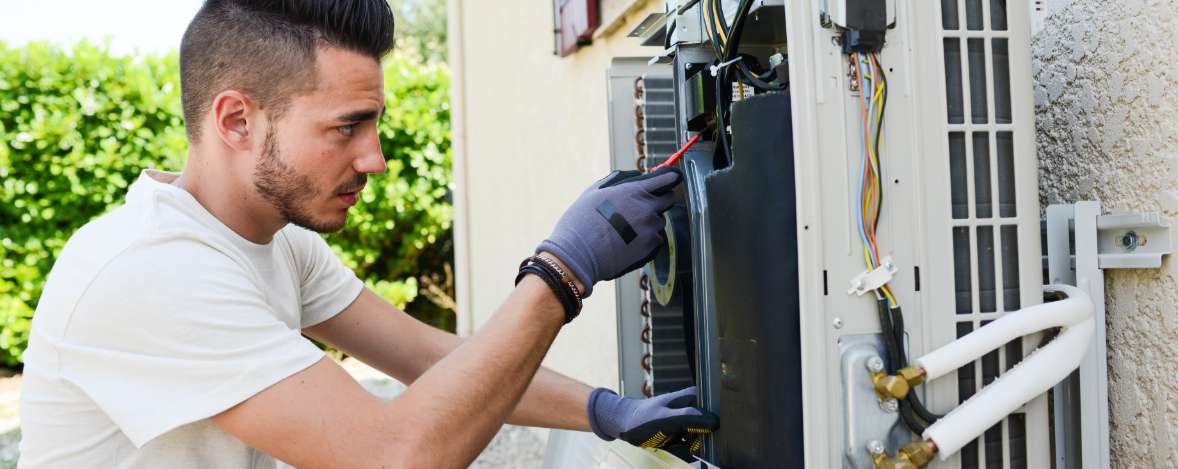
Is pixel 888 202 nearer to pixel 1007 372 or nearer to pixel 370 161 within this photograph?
pixel 1007 372

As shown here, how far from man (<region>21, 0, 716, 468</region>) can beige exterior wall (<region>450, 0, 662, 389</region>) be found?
1.35m

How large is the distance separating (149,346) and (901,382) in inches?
41.5

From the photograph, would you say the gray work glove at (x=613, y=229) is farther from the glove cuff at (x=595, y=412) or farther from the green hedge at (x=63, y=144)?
the green hedge at (x=63, y=144)

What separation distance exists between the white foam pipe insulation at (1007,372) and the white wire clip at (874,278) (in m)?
0.10

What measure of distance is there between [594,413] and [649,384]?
163mm

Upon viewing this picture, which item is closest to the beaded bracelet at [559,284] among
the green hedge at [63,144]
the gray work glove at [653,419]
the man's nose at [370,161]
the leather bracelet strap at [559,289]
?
the leather bracelet strap at [559,289]

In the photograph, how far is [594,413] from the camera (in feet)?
5.70

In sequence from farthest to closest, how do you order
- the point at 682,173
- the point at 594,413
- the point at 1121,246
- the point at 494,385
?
the point at 594,413, the point at 682,173, the point at 494,385, the point at 1121,246

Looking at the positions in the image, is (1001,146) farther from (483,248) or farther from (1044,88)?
(483,248)

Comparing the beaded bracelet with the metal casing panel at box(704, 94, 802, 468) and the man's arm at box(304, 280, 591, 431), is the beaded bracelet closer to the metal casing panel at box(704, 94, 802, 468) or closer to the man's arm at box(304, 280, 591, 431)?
the metal casing panel at box(704, 94, 802, 468)

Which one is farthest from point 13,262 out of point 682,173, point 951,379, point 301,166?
point 951,379

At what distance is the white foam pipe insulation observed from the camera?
3.50ft

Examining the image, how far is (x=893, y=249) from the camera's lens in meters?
1.11

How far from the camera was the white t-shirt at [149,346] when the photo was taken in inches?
51.1
